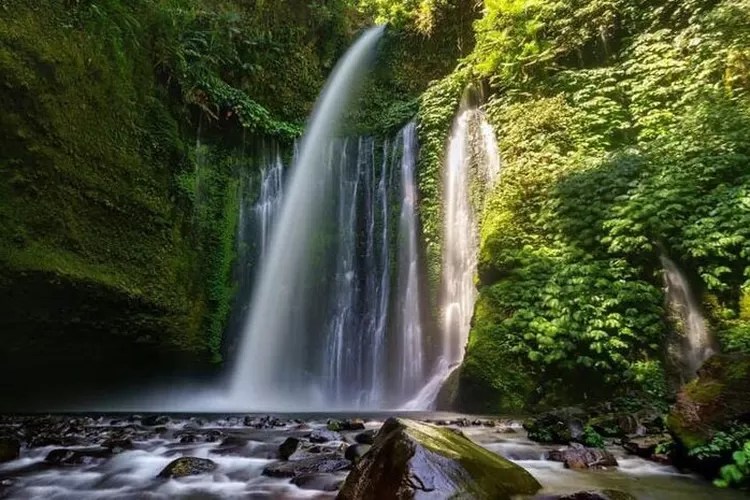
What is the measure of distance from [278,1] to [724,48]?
1242cm

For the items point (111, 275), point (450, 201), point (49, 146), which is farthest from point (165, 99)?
point (450, 201)

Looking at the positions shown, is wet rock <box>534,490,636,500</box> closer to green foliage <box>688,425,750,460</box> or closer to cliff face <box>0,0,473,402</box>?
green foliage <box>688,425,750,460</box>

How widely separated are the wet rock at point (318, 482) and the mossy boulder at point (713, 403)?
2784 mm

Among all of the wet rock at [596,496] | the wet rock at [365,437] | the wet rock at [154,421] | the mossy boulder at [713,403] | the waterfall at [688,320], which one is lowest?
the wet rock at [596,496]

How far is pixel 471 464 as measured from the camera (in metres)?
3.24

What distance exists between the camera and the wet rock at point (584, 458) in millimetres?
4531

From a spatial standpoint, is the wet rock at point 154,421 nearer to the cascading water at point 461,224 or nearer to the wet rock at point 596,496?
the cascading water at point 461,224

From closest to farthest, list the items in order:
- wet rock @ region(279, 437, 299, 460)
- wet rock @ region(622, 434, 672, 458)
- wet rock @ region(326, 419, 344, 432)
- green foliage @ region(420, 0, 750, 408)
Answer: wet rock @ region(622, 434, 672, 458) < wet rock @ region(279, 437, 299, 460) < wet rock @ region(326, 419, 344, 432) < green foliage @ region(420, 0, 750, 408)

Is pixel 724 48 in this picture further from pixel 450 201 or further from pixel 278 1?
pixel 278 1

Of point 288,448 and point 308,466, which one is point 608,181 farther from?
point 308,466

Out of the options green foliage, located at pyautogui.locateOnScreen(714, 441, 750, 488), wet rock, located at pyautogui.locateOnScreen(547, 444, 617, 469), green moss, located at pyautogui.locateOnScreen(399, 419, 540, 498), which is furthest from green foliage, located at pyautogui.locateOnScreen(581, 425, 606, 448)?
green moss, located at pyautogui.locateOnScreen(399, 419, 540, 498)

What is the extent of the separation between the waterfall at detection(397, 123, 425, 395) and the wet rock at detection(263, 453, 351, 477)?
6.55 metres

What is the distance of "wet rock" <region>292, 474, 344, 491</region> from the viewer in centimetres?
389

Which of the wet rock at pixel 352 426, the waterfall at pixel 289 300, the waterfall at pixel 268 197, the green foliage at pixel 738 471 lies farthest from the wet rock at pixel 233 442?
the waterfall at pixel 268 197
